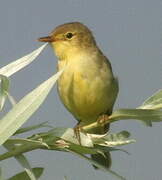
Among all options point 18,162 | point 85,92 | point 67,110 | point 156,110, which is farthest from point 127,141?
point 67,110

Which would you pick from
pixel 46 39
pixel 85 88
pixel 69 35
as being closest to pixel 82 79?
pixel 85 88

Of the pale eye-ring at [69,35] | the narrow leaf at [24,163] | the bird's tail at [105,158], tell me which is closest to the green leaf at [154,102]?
the narrow leaf at [24,163]

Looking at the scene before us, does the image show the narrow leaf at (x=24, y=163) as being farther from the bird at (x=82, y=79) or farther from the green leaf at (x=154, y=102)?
the bird at (x=82, y=79)

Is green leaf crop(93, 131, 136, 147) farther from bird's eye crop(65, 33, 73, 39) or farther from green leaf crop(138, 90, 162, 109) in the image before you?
bird's eye crop(65, 33, 73, 39)

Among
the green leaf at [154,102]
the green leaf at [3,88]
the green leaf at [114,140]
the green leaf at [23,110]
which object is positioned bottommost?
the green leaf at [114,140]

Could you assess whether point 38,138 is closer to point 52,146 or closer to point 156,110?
point 52,146

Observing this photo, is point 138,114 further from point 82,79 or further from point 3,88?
point 82,79
